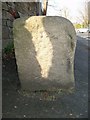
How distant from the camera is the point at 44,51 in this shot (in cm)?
658

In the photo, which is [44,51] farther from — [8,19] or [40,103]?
[8,19]

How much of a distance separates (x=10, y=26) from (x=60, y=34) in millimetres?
3242

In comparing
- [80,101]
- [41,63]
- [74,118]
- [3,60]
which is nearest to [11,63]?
[3,60]

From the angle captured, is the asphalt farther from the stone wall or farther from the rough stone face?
the stone wall

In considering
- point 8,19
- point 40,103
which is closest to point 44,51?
point 40,103

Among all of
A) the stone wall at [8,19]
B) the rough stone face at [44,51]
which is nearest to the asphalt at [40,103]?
the rough stone face at [44,51]

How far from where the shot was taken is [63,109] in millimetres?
5801

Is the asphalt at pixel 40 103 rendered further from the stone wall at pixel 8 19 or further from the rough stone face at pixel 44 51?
the stone wall at pixel 8 19

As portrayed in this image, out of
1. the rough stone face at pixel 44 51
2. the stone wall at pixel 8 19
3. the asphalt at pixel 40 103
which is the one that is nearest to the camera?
the asphalt at pixel 40 103

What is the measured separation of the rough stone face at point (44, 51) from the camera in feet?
21.4

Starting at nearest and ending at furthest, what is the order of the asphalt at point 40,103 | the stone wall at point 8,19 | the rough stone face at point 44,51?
the asphalt at point 40,103 < the rough stone face at point 44,51 < the stone wall at point 8,19

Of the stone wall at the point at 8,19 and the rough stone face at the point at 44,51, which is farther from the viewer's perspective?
the stone wall at the point at 8,19

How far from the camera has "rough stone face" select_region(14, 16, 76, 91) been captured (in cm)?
653

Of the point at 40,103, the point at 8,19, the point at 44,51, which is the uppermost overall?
the point at 8,19
